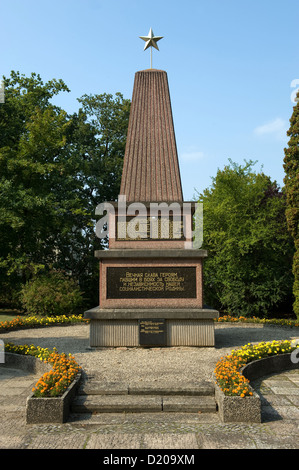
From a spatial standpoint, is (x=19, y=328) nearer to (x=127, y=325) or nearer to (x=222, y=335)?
(x=127, y=325)

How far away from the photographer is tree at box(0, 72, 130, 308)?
21.6m

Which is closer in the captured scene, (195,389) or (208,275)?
(195,389)

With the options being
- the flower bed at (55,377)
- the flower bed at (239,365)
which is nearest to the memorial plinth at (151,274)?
the flower bed at (239,365)

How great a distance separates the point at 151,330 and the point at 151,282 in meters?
1.33

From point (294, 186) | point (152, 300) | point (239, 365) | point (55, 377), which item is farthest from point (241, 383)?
point (294, 186)

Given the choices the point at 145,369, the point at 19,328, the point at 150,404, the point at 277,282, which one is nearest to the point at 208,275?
the point at 277,282

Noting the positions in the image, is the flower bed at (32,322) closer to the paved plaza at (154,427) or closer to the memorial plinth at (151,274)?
the memorial plinth at (151,274)

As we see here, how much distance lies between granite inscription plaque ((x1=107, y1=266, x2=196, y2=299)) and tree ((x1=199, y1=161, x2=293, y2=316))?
971cm

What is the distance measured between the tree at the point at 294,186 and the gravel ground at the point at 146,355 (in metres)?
4.84

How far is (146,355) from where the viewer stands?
9648 mm

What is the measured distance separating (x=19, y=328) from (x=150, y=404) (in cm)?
1011

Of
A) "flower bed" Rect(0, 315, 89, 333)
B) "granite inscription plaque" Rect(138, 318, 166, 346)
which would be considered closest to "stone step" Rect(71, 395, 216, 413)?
"granite inscription plaque" Rect(138, 318, 166, 346)

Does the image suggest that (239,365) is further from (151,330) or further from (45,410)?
(45,410)

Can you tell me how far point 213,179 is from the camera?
24000 mm
